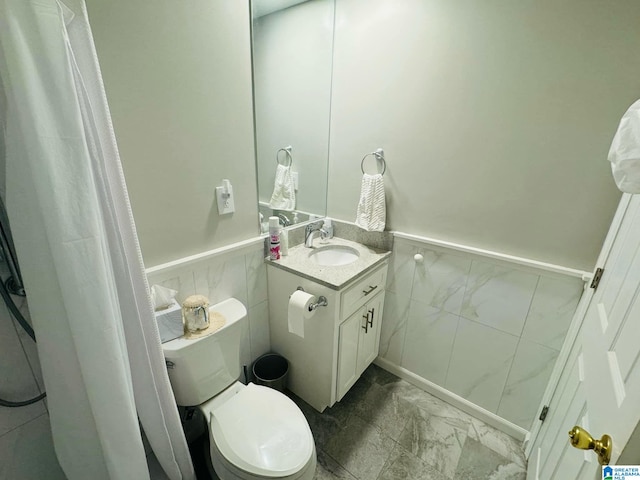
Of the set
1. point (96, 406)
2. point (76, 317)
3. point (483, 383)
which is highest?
point (76, 317)

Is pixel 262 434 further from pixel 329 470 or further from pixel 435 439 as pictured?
pixel 435 439

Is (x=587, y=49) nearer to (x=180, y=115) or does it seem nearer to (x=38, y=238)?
(x=180, y=115)

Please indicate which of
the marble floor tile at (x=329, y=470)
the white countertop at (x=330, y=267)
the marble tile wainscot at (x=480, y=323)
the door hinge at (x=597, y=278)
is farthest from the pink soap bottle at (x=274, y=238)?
the door hinge at (x=597, y=278)

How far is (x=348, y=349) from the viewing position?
1.43 m

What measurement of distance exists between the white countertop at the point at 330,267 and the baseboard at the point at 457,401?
32.1 inches

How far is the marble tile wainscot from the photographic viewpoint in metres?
1.23

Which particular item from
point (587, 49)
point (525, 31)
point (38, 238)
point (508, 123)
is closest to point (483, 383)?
point (508, 123)

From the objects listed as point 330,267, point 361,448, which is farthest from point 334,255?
point 361,448

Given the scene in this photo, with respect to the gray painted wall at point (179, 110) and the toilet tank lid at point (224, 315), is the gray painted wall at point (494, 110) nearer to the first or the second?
the gray painted wall at point (179, 110)

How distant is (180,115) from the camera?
100cm

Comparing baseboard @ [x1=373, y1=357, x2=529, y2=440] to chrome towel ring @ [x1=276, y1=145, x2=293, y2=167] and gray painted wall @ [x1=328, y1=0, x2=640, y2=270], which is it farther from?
chrome towel ring @ [x1=276, y1=145, x2=293, y2=167]

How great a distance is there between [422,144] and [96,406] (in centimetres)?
158

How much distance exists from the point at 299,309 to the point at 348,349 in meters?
0.41

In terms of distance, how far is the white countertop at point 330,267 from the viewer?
124 cm
